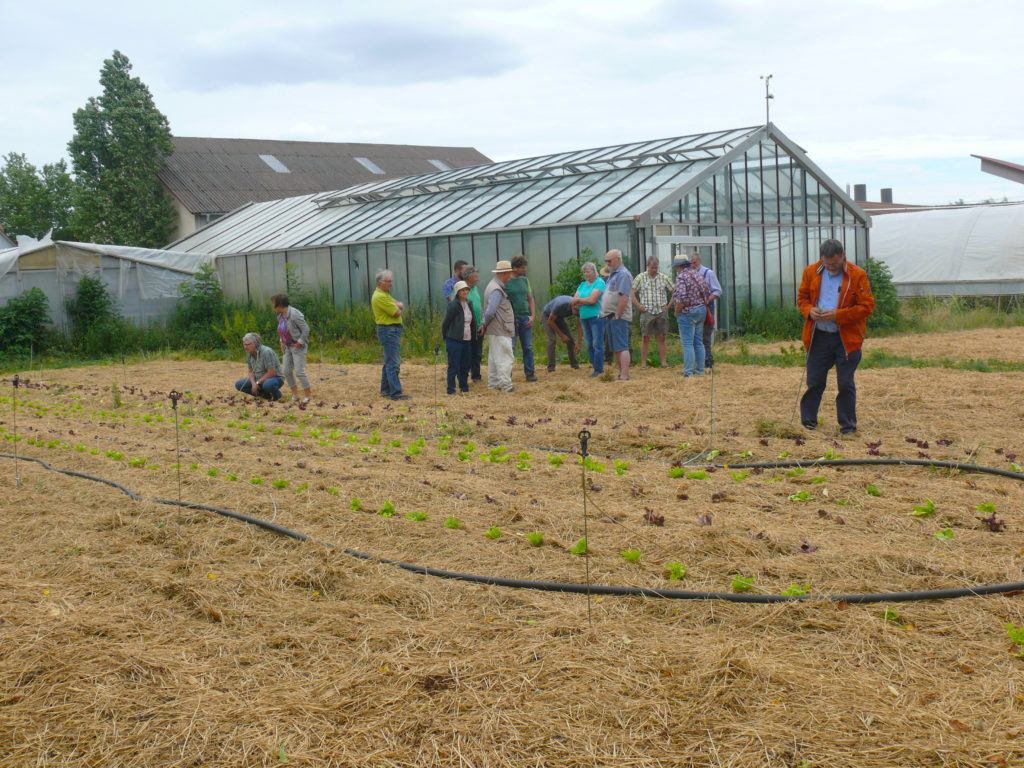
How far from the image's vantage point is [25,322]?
66.7ft

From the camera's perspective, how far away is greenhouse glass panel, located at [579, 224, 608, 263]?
15.9m

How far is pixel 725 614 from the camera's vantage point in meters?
3.74

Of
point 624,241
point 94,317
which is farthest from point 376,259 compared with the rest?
point 94,317

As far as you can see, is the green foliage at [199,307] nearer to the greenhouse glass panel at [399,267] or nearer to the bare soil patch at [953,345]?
the greenhouse glass panel at [399,267]

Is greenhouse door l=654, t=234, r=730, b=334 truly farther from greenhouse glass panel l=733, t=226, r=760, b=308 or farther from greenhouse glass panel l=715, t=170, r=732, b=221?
greenhouse glass panel l=715, t=170, r=732, b=221

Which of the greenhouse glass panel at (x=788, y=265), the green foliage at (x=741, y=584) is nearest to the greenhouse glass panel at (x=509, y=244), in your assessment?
the greenhouse glass panel at (x=788, y=265)

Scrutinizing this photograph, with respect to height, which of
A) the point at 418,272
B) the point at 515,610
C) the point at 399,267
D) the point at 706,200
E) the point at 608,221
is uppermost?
the point at 706,200

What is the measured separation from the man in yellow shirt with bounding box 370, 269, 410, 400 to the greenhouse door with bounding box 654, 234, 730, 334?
633 cm

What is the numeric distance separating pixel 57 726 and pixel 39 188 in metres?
51.3

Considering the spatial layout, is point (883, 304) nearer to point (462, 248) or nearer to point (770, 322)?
point (770, 322)

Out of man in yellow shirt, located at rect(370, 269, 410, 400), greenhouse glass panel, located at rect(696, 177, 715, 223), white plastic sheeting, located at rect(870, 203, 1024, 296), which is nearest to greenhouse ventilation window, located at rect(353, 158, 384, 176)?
white plastic sheeting, located at rect(870, 203, 1024, 296)

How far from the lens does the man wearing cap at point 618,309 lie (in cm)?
1095

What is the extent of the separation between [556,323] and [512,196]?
300 inches

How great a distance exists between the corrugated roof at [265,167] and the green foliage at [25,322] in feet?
39.6
